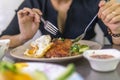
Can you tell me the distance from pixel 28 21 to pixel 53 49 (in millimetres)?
337

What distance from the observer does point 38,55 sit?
0.88 meters

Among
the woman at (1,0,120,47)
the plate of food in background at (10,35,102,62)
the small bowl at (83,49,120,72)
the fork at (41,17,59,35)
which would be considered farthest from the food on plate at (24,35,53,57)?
the woman at (1,0,120,47)

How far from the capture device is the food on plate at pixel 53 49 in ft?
2.91

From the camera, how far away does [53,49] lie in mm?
914

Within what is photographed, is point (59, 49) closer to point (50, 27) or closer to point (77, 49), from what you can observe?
point (77, 49)

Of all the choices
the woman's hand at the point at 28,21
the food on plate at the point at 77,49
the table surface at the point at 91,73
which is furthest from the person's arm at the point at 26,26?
the table surface at the point at 91,73

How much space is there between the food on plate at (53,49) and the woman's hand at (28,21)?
18cm

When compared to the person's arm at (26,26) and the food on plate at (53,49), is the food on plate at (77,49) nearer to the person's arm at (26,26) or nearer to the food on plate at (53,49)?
the food on plate at (53,49)

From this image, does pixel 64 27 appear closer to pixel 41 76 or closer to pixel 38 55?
pixel 38 55

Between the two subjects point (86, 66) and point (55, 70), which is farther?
point (86, 66)

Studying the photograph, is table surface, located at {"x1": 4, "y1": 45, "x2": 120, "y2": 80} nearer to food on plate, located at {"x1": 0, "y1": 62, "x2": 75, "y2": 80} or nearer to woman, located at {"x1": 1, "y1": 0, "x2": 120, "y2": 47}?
food on plate, located at {"x1": 0, "y1": 62, "x2": 75, "y2": 80}

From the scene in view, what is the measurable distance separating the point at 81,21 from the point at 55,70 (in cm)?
87

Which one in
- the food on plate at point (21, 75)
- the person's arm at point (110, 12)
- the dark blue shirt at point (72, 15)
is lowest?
the dark blue shirt at point (72, 15)

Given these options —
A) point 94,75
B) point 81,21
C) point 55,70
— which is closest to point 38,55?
point 94,75
